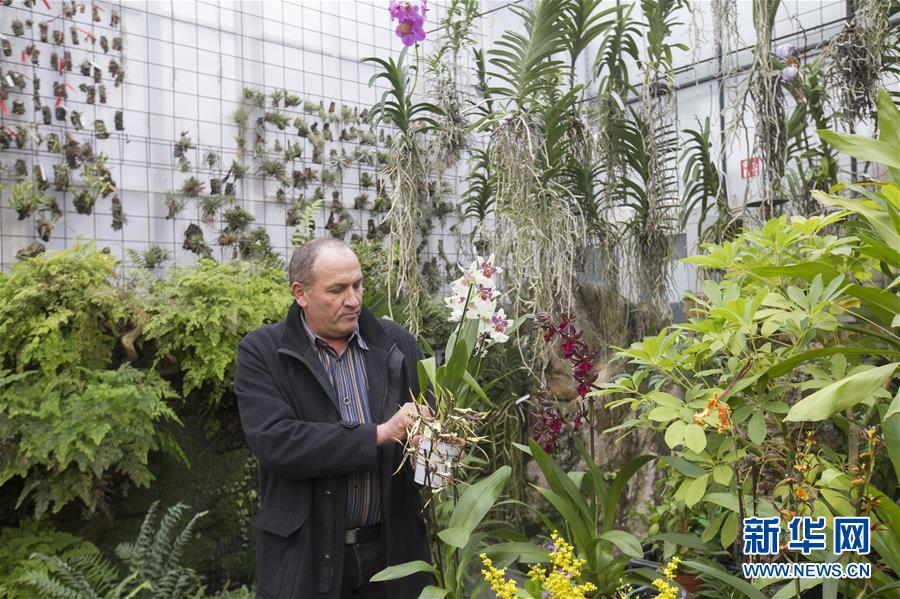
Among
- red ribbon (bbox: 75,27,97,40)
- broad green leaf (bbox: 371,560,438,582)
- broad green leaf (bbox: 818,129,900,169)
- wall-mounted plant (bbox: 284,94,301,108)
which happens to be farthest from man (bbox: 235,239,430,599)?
wall-mounted plant (bbox: 284,94,301,108)

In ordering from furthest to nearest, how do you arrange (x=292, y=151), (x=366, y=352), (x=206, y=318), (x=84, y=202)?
(x=292, y=151) < (x=84, y=202) < (x=206, y=318) < (x=366, y=352)

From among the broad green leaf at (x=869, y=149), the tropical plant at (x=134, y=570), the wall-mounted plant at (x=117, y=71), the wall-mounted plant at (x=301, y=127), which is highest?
the wall-mounted plant at (x=117, y=71)

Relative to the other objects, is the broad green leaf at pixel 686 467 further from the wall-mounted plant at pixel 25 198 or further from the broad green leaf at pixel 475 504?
the wall-mounted plant at pixel 25 198

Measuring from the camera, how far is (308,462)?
5.75 feet

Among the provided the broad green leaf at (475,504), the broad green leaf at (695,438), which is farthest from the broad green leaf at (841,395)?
the broad green leaf at (475,504)

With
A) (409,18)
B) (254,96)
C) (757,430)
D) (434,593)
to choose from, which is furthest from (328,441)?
(254,96)

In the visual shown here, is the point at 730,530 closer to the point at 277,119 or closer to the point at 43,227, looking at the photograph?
the point at 43,227

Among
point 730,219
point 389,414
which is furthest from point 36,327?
point 730,219

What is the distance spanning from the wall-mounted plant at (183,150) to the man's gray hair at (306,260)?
315cm

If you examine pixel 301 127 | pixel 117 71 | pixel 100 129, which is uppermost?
pixel 117 71

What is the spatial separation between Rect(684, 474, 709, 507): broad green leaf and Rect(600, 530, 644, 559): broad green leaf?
0.56ft

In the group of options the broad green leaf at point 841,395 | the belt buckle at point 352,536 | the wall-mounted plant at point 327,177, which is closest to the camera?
the broad green leaf at point 841,395

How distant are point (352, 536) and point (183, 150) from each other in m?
3.63

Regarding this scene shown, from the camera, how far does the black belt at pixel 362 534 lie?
74.3 inches
